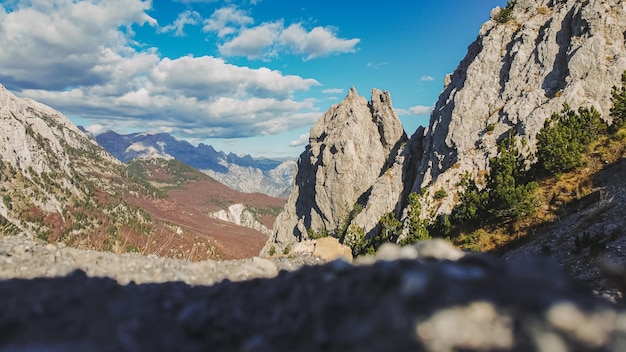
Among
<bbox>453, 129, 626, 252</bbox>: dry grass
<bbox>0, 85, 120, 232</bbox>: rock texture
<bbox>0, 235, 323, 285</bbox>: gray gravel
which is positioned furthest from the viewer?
<bbox>0, 85, 120, 232</bbox>: rock texture

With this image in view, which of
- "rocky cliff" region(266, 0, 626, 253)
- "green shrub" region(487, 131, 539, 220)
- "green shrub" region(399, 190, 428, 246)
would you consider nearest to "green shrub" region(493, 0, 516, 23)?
"rocky cliff" region(266, 0, 626, 253)

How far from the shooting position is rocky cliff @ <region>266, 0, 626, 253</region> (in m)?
41.2

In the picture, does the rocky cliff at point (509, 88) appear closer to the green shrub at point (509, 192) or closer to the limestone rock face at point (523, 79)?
the limestone rock face at point (523, 79)

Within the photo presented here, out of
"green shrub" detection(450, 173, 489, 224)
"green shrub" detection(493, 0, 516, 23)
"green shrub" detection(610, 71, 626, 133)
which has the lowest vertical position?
"green shrub" detection(450, 173, 489, 224)

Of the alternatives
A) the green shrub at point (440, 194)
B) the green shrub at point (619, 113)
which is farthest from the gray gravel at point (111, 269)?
the green shrub at point (619, 113)

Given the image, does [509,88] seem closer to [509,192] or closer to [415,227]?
[509,192]

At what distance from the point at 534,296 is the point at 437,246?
235cm

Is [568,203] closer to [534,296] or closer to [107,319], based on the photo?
[534,296]

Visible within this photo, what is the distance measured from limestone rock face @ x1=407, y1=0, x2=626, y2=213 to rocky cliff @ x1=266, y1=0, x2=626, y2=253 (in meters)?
0.11

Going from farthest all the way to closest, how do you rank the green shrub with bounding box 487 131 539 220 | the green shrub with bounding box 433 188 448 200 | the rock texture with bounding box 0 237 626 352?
the green shrub with bounding box 433 188 448 200 < the green shrub with bounding box 487 131 539 220 < the rock texture with bounding box 0 237 626 352

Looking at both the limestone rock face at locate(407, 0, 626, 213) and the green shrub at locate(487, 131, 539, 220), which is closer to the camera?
the green shrub at locate(487, 131, 539, 220)

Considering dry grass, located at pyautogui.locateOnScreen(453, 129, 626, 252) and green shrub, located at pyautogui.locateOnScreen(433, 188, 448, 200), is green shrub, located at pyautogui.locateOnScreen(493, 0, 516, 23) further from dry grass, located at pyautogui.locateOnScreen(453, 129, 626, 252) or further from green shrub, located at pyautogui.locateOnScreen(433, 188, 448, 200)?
green shrub, located at pyautogui.locateOnScreen(433, 188, 448, 200)

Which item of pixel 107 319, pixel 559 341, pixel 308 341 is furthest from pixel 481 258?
pixel 107 319

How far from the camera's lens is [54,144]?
166375mm
